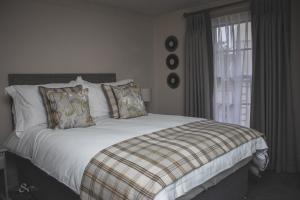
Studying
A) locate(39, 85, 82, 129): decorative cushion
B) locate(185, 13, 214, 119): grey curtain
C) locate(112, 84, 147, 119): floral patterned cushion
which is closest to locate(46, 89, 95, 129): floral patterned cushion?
locate(39, 85, 82, 129): decorative cushion

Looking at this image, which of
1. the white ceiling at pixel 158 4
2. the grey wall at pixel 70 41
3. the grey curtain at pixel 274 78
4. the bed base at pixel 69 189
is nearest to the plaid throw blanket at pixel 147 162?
the bed base at pixel 69 189

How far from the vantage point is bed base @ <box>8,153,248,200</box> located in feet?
5.99

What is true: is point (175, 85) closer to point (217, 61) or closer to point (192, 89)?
point (192, 89)

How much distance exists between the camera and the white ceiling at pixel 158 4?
3.48 metres

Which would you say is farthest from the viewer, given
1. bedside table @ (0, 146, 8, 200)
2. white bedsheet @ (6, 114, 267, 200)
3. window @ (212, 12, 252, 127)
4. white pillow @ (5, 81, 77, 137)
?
window @ (212, 12, 252, 127)

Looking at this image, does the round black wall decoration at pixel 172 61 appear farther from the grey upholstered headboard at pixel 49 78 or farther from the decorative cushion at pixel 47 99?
the decorative cushion at pixel 47 99

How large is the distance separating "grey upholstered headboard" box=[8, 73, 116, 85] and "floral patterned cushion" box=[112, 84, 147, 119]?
A: 23.7 inches

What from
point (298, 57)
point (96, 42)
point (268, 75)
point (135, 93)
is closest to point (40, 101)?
point (135, 93)

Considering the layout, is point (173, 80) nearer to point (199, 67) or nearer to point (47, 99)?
point (199, 67)

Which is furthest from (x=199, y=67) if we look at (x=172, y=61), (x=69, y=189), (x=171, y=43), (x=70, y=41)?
(x=69, y=189)

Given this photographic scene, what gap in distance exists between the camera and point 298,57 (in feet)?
9.45

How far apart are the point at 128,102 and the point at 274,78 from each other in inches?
72.5

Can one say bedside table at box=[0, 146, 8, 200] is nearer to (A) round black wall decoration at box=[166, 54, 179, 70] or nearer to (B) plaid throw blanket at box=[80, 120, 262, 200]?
(B) plaid throw blanket at box=[80, 120, 262, 200]

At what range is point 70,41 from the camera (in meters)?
3.22
